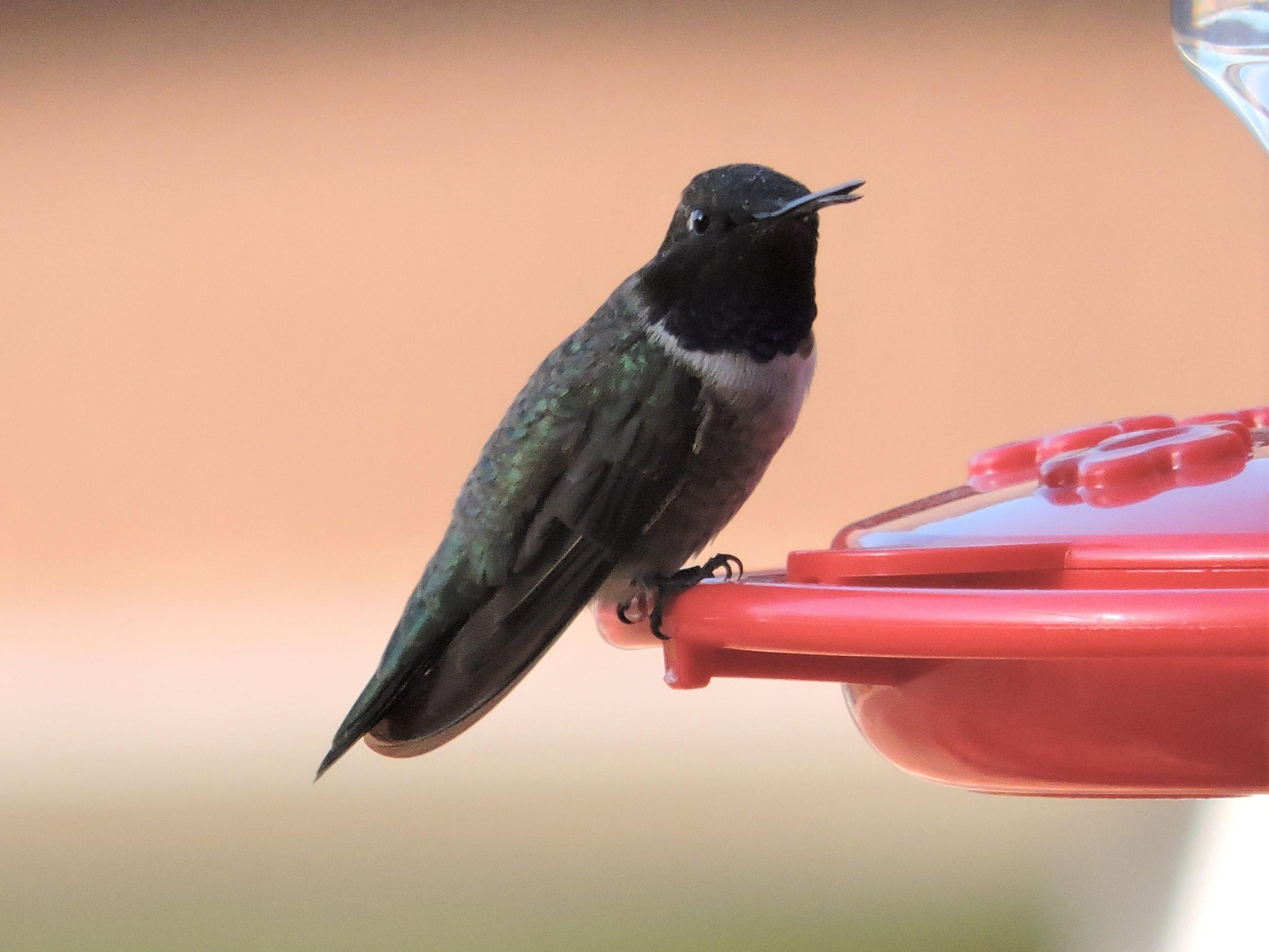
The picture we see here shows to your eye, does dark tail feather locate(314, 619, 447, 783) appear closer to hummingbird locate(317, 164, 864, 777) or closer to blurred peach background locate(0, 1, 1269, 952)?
hummingbird locate(317, 164, 864, 777)

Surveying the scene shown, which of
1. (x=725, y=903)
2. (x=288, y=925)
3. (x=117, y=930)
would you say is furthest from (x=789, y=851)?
(x=117, y=930)

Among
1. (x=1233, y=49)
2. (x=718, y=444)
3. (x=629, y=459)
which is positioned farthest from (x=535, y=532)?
(x=1233, y=49)

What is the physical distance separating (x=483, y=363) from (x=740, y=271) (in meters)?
2.32

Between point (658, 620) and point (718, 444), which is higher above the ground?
point (718, 444)

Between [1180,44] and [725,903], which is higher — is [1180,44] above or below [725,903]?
above

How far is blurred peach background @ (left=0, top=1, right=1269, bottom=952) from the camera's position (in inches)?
138

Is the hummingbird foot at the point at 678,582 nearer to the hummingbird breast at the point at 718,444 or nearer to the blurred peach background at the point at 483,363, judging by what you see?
the hummingbird breast at the point at 718,444

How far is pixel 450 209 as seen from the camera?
Answer: 3.80 meters

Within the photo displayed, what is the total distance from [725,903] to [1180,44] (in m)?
3.22

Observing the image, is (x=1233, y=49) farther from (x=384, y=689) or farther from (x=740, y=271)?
(x=384, y=689)

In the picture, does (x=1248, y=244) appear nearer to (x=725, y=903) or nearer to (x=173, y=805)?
(x=725, y=903)

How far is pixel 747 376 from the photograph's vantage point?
59.9 inches

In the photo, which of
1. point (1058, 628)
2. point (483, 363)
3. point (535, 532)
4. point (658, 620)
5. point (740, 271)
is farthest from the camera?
point (483, 363)

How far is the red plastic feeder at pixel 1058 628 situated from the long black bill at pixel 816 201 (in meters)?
0.30
